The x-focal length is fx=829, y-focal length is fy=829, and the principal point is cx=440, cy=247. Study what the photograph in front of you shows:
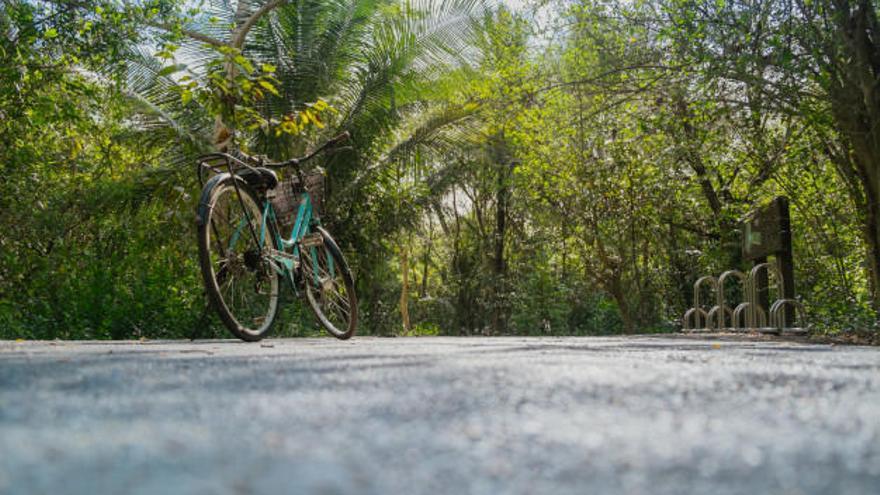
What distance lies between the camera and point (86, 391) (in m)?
1.19

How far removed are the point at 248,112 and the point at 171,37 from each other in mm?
2371

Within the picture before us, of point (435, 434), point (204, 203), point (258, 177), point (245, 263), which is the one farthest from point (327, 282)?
point (435, 434)

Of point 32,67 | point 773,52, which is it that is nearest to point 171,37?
point 32,67

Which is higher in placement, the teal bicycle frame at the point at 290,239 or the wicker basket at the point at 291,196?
the wicker basket at the point at 291,196

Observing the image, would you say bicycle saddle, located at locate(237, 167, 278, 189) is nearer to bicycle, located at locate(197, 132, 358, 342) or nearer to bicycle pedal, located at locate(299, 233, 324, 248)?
bicycle, located at locate(197, 132, 358, 342)

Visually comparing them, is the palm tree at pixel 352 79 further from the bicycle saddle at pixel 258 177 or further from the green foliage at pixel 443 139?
the bicycle saddle at pixel 258 177

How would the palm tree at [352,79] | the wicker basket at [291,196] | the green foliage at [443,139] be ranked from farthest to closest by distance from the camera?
1. the palm tree at [352,79]
2. the green foliage at [443,139]
3. the wicker basket at [291,196]

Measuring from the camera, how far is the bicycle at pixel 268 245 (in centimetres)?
403

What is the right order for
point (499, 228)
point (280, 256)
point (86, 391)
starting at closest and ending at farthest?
point (86, 391) → point (280, 256) → point (499, 228)

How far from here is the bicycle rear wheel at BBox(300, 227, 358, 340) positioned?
4938 millimetres

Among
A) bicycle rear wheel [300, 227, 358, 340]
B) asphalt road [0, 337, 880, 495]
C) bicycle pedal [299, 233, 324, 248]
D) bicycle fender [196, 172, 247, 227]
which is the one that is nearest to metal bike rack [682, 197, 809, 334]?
bicycle rear wheel [300, 227, 358, 340]

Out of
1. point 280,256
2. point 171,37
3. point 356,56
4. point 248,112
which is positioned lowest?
point 280,256

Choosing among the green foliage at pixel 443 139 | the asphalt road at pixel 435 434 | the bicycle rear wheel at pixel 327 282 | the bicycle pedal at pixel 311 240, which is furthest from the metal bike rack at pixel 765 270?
the asphalt road at pixel 435 434

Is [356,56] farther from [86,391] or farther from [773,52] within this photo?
[86,391]
